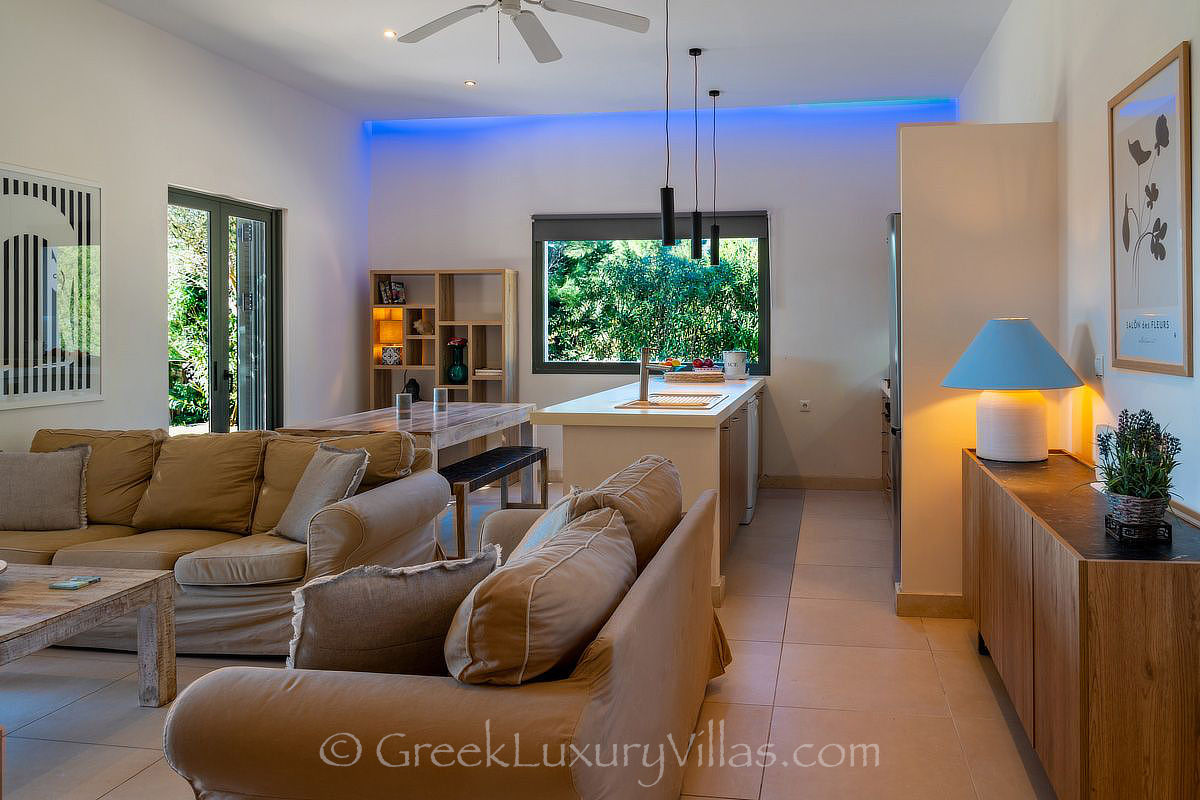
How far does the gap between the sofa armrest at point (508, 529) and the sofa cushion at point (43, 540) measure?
1718 mm

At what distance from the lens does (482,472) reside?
520 cm

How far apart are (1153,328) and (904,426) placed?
1.44 metres

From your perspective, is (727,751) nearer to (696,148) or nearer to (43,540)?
(43,540)

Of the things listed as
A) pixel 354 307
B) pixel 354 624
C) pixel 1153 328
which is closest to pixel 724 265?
pixel 354 307

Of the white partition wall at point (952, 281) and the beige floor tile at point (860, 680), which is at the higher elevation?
the white partition wall at point (952, 281)

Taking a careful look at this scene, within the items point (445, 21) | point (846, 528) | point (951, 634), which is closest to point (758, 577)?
point (951, 634)

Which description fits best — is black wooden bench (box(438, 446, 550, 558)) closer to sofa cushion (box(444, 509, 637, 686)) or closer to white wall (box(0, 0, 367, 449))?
white wall (box(0, 0, 367, 449))

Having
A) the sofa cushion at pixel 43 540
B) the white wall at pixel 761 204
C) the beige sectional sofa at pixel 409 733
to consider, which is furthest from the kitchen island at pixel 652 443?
the white wall at pixel 761 204

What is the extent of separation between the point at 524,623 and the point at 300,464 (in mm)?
2580

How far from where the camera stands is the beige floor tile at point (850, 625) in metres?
3.86

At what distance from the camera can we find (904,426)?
13.9 ft

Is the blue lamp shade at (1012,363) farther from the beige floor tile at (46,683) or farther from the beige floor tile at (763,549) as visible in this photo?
the beige floor tile at (46,683)

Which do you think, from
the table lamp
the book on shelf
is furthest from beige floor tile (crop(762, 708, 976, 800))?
the book on shelf

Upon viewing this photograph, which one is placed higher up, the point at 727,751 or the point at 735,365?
the point at 735,365
